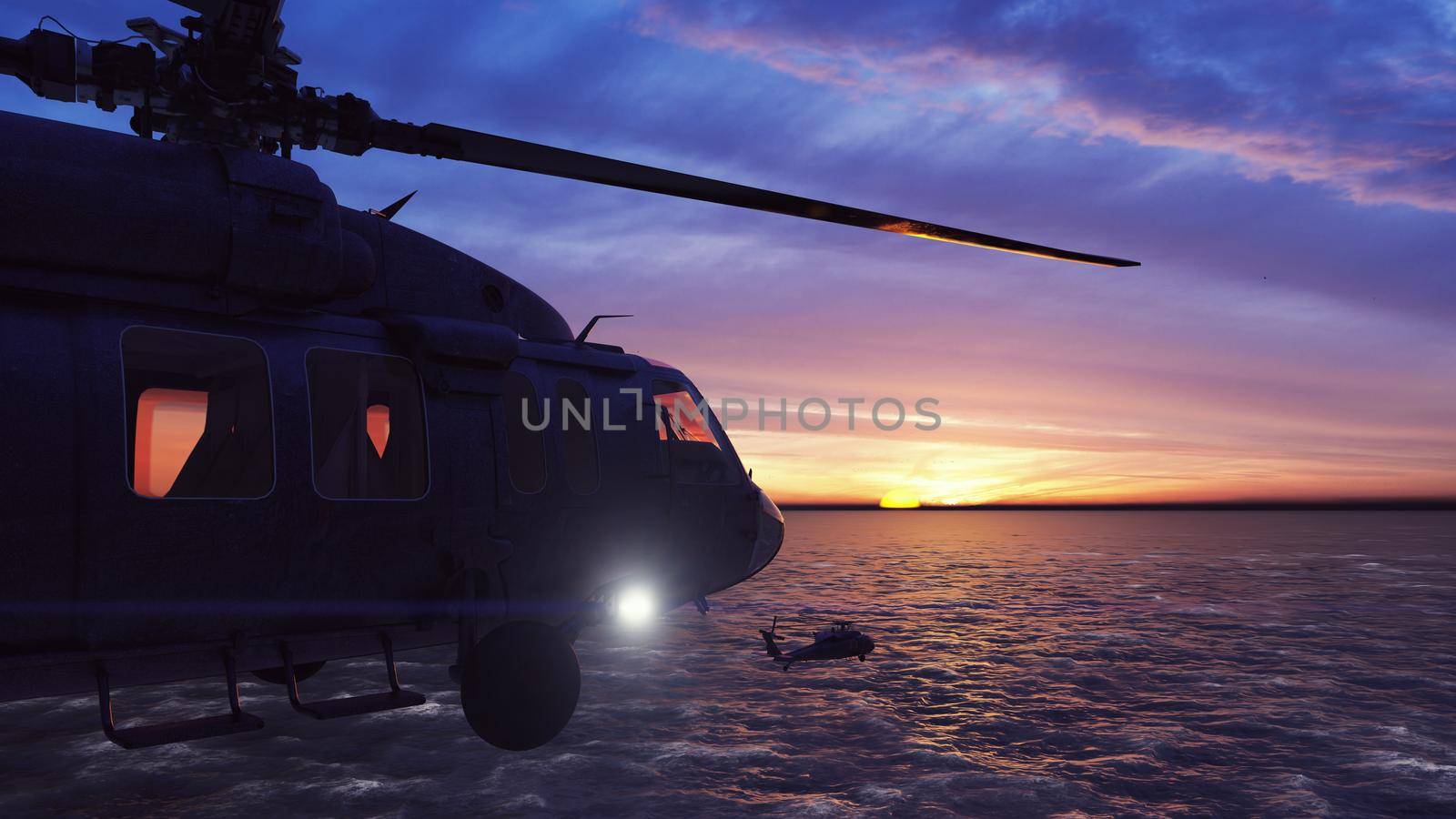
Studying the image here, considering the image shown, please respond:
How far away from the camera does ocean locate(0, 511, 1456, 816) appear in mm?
7363

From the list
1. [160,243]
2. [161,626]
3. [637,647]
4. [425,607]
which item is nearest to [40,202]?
[160,243]

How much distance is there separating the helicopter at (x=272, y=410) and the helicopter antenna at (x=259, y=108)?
0.06 feet

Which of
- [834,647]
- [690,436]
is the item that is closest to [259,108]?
[690,436]

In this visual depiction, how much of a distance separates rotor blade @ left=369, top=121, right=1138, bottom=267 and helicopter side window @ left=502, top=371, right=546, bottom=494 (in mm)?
2357

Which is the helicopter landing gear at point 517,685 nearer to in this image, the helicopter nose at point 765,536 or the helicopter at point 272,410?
the helicopter at point 272,410

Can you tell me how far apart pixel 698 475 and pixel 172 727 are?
556cm

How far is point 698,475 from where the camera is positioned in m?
9.92

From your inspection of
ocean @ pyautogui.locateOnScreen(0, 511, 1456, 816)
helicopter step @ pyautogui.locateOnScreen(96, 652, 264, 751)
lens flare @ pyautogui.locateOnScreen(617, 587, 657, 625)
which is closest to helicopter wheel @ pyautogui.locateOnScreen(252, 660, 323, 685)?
ocean @ pyautogui.locateOnScreen(0, 511, 1456, 816)

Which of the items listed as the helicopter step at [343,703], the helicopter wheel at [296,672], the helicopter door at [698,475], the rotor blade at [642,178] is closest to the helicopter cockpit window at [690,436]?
the helicopter door at [698,475]

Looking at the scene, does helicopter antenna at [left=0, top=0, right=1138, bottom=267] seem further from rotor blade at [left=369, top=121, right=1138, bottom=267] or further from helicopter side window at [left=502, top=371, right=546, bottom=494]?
helicopter side window at [left=502, top=371, right=546, bottom=494]

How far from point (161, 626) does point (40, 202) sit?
9.41 feet

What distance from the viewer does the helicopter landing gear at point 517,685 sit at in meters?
7.15

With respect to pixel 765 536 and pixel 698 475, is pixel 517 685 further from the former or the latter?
pixel 765 536

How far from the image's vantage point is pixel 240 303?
646cm
